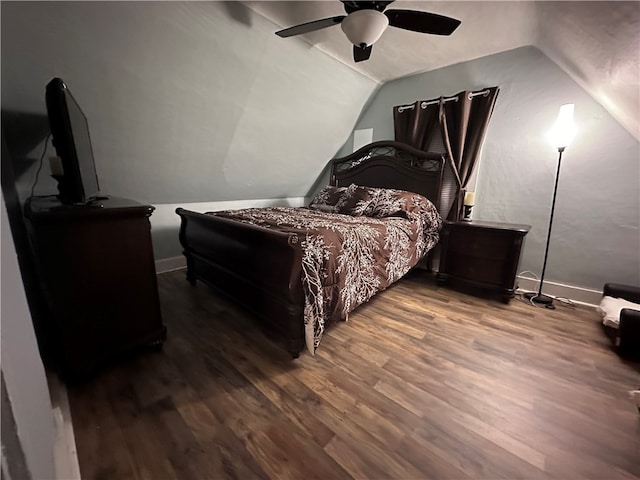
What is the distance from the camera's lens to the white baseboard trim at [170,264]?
3072 millimetres

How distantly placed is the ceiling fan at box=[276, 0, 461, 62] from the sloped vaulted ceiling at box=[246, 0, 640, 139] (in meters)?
0.34

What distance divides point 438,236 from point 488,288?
0.70 metres

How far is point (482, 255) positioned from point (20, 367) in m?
2.83

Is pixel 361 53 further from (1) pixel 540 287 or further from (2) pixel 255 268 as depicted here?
(1) pixel 540 287

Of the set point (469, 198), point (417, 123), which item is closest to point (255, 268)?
point (469, 198)

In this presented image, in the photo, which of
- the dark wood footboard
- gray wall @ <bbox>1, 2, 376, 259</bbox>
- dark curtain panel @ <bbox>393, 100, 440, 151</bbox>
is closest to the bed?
the dark wood footboard

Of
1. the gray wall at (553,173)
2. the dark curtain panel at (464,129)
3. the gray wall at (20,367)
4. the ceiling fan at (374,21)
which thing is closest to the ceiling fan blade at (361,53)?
the ceiling fan at (374,21)

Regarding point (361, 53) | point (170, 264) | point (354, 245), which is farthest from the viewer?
point (170, 264)

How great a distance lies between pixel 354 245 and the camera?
181 centimetres

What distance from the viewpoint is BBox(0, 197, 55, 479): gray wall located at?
0.39 m

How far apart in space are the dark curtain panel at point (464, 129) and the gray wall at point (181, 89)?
43.8 inches

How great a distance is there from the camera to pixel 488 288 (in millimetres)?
2439

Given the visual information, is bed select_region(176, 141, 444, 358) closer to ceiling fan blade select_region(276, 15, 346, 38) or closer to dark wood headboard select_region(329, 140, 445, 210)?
dark wood headboard select_region(329, 140, 445, 210)

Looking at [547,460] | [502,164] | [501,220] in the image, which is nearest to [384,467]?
[547,460]
